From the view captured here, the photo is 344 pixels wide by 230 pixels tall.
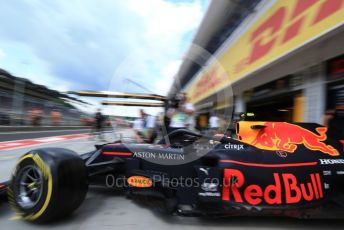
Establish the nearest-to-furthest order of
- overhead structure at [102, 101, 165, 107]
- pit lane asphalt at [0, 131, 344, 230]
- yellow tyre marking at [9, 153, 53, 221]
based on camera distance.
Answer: yellow tyre marking at [9, 153, 53, 221], pit lane asphalt at [0, 131, 344, 230], overhead structure at [102, 101, 165, 107]

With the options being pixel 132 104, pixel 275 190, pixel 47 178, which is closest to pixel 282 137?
pixel 275 190

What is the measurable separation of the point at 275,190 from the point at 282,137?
66 centimetres

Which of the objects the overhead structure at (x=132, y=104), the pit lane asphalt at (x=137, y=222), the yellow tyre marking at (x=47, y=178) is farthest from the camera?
the overhead structure at (x=132, y=104)

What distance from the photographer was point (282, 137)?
136 inches

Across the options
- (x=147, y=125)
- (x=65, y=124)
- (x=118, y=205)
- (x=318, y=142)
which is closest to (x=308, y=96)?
(x=318, y=142)

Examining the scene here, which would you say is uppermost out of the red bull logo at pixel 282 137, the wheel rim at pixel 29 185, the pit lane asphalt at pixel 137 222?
the red bull logo at pixel 282 137

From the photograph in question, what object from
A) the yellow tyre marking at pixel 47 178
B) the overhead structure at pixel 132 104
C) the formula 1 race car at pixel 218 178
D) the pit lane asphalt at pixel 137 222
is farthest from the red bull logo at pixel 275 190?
the yellow tyre marking at pixel 47 178

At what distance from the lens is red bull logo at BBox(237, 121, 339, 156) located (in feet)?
10.9

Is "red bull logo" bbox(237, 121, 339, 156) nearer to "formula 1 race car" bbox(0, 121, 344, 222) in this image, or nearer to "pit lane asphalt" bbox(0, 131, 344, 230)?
"formula 1 race car" bbox(0, 121, 344, 222)

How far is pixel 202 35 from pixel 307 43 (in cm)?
1145

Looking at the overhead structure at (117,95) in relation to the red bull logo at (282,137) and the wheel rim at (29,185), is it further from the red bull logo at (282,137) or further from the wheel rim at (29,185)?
the red bull logo at (282,137)

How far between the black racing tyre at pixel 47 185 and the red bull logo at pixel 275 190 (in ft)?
4.61

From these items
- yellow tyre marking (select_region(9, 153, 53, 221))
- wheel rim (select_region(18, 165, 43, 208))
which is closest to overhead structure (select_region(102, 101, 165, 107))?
yellow tyre marking (select_region(9, 153, 53, 221))

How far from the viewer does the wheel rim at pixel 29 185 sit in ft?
9.73
